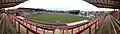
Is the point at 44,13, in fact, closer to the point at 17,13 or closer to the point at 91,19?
the point at 17,13

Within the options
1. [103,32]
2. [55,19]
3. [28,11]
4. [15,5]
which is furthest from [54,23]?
[103,32]

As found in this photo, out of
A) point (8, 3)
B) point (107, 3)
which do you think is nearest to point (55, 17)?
point (8, 3)

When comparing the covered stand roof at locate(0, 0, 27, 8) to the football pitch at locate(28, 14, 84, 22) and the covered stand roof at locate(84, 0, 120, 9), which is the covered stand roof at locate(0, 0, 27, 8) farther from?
the covered stand roof at locate(84, 0, 120, 9)

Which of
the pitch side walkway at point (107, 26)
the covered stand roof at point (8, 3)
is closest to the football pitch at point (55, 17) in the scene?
the covered stand roof at point (8, 3)

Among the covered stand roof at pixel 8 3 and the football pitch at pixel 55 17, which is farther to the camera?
the football pitch at pixel 55 17

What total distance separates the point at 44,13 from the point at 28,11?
23cm

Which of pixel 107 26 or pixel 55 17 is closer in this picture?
pixel 107 26

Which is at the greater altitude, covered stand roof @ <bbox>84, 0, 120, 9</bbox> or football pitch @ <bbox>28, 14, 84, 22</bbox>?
covered stand roof @ <bbox>84, 0, 120, 9</bbox>

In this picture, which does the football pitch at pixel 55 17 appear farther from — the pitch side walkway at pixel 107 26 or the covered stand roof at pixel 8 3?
the pitch side walkway at pixel 107 26

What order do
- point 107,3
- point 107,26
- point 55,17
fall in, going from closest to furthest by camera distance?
1. point 107,26
2. point 107,3
3. point 55,17

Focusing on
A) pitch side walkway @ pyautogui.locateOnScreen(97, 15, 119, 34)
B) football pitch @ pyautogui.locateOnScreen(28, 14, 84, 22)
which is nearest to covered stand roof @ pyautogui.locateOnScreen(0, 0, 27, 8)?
football pitch @ pyautogui.locateOnScreen(28, 14, 84, 22)

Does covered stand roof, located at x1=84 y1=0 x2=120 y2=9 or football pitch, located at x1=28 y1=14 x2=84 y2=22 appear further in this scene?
football pitch, located at x1=28 y1=14 x2=84 y2=22

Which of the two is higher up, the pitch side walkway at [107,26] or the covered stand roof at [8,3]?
the covered stand roof at [8,3]

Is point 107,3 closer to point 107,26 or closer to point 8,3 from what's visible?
point 107,26
